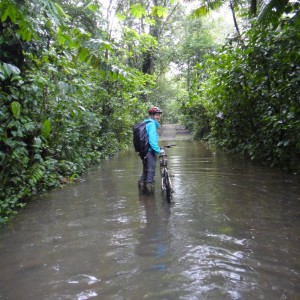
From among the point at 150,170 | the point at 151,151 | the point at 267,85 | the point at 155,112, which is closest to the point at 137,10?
the point at 155,112

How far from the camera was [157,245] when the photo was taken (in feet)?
15.4

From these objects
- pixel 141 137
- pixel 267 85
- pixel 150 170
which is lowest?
pixel 150 170

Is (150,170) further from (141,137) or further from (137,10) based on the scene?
(137,10)

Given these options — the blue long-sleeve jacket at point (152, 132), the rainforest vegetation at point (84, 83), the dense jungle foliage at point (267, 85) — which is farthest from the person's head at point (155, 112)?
the dense jungle foliage at point (267, 85)

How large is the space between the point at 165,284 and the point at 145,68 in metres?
24.8

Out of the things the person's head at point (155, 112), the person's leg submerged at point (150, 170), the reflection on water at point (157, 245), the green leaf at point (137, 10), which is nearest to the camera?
the green leaf at point (137, 10)

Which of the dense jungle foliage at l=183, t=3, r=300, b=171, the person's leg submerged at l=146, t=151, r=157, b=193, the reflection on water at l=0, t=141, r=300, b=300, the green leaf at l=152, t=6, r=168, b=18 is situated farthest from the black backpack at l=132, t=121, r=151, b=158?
the green leaf at l=152, t=6, r=168, b=18

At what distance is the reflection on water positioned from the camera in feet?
11.6

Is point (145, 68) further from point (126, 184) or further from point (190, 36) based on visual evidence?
point (126, 184)

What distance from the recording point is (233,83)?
10.3 metres

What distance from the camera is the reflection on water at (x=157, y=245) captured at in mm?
3521

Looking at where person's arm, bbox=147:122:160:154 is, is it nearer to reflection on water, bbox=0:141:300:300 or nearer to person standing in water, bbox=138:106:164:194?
person standing in water, bbox=138:106:164:194

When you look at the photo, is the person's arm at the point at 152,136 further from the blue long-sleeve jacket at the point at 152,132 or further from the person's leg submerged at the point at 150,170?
the person's leg submerged at the point at 150,170

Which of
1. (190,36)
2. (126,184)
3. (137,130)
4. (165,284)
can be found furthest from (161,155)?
(190,36)
